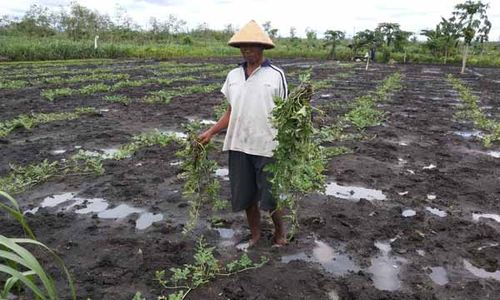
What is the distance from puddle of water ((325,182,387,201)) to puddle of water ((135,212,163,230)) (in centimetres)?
208

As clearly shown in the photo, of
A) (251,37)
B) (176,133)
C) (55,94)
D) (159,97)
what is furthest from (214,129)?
(55,94)

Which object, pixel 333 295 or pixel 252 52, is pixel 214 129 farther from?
pixel 333 295

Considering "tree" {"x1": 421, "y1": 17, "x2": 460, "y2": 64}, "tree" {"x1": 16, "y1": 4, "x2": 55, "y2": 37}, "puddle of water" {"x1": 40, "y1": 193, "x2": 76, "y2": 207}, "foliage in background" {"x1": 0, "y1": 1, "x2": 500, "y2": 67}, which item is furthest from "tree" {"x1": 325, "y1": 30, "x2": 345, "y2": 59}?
"puddle of water" {"x1": 40, "y1": 193, "x2": 76, "y2": 207}

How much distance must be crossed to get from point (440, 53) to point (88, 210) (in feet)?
120

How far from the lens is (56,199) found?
5.23m

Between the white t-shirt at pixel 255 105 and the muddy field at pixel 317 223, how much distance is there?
100cm

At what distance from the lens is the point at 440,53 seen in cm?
3612

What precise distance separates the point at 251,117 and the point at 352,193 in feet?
8.02

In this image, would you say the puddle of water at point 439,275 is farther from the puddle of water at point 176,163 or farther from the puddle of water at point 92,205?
the puddle of water at point 176,163

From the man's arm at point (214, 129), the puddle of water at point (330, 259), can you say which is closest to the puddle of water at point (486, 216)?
the puddle of water at point (330, 259)

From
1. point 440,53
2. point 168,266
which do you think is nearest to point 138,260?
point 168,266

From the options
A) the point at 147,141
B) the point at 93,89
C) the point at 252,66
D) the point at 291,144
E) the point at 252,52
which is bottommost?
the point at 147,141

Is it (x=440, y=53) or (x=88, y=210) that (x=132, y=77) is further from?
(x=440, y=53)

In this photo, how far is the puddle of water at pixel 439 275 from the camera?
11.9 ft
